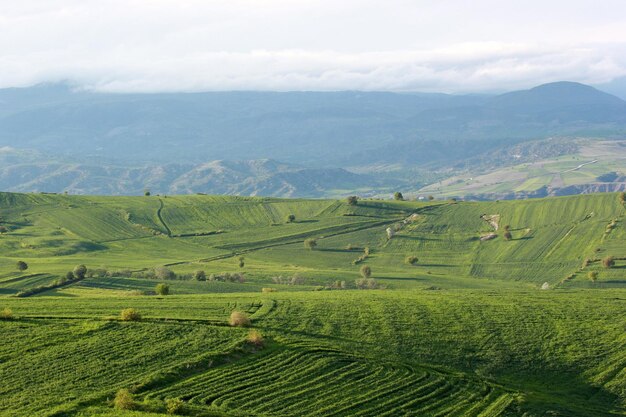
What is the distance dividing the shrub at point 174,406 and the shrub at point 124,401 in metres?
2.11

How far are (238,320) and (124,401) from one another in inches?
850

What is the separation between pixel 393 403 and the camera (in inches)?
2211

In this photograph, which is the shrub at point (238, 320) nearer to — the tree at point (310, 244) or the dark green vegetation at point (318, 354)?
the dark green vegetation at point (318, 354)

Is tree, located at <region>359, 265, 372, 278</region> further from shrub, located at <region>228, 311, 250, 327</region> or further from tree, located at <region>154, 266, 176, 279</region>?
shrub, located at <region>228, 311, 250, 327</region>

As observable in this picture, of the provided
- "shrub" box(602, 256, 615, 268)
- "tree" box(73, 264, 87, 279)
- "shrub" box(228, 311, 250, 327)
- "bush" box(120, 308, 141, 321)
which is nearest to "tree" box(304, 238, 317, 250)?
"shrub" box(602, 256, 615, 268)

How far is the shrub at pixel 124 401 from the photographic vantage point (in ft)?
162

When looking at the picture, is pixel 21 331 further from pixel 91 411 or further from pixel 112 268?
pixel 112 268

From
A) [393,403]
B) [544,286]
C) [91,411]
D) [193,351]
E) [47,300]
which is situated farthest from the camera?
[544,286]

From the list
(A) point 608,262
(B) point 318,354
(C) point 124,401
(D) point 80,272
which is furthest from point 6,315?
(A) point 608,262

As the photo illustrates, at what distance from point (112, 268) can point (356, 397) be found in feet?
356

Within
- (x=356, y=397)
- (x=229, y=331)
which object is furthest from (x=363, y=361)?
(x=229, y=331)

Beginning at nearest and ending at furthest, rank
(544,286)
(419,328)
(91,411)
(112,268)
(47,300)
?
(91,411)
(419,328)
(47,300)
(544,286)
(112,268)

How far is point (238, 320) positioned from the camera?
70500mm

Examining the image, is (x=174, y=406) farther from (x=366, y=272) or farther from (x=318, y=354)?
(x=366, y=272)
